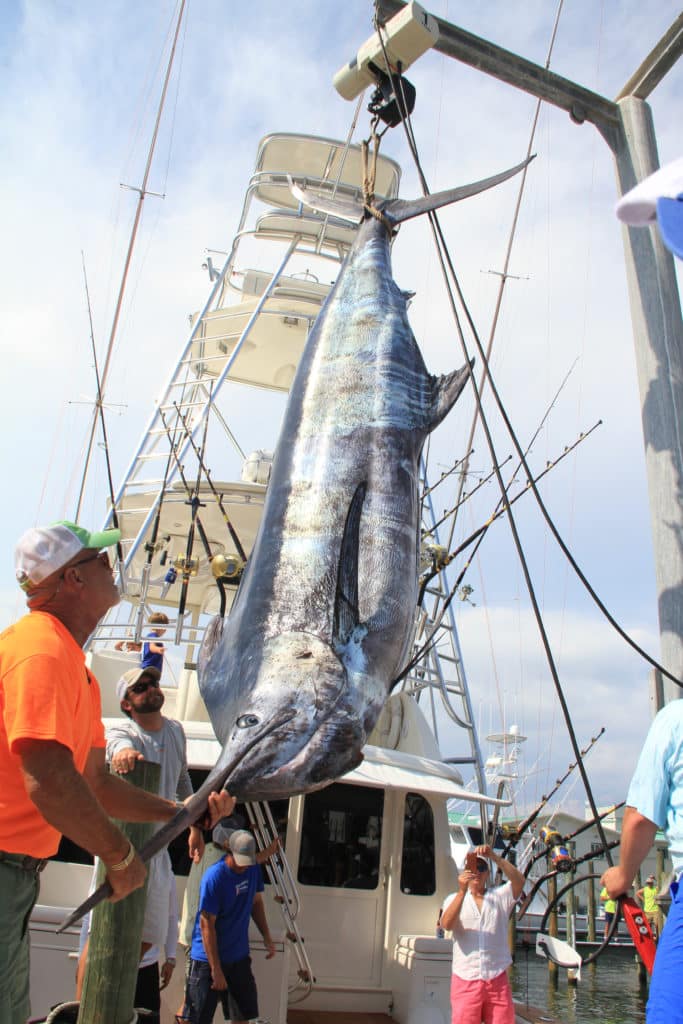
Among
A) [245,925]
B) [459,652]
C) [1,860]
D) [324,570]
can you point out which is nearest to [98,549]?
[324,570]

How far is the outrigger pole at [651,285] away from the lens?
8.70 ft

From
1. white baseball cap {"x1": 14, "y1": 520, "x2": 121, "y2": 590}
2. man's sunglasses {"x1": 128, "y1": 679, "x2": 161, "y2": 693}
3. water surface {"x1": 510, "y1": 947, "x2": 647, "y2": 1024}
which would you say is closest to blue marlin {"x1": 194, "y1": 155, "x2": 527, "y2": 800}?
white baseball cap {"x1": 14, "y1": 520, "x2": 121, "y2": 590}

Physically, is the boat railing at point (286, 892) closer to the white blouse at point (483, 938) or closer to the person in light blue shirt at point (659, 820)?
the white blouse at point (483, 938)

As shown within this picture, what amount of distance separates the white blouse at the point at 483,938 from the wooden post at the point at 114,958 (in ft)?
6.79

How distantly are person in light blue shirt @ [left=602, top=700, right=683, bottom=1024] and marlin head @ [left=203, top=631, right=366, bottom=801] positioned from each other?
0.66m

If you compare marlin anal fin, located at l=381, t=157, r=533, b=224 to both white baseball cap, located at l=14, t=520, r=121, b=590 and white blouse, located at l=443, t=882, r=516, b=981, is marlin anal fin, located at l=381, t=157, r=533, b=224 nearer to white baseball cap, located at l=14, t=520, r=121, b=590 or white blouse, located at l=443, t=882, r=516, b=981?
white baseball cap, located at l=14, t=520, r=121, b=590

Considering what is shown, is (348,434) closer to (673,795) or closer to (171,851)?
(673,795)

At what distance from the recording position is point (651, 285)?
292cm

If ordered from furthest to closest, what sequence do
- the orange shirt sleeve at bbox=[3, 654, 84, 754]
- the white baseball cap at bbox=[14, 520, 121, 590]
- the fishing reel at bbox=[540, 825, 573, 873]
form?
the fishing reel at bbox=[540, 825, 573, 873] → the white baseball cap at bbox=[14, 520, 121, 590] → the orange shirt sleeve at bbox=[3, 654, 84, 754]

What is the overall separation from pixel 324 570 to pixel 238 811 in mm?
2846

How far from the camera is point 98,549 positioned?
1659 millimetres

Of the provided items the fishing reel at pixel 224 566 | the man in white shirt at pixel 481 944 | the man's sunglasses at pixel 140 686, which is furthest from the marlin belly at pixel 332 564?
the man in white shirt at pixel 481 944

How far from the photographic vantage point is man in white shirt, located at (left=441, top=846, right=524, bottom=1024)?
12.2 ft

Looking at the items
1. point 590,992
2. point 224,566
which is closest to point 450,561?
point 224,566
